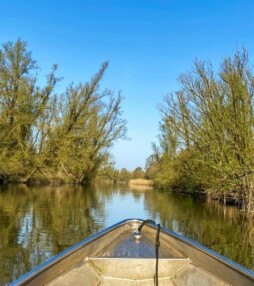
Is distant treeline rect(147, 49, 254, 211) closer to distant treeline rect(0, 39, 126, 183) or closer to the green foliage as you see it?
distant treeline rect(0, 39, 126, 183)

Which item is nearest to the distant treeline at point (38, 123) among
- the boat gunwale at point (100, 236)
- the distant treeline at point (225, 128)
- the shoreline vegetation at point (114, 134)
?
the shoreline vegetation at point (114, 134)

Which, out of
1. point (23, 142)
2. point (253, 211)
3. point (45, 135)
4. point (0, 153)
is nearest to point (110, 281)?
point (253, 211)

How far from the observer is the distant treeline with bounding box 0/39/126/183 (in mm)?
27656

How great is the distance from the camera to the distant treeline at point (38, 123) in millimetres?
27656

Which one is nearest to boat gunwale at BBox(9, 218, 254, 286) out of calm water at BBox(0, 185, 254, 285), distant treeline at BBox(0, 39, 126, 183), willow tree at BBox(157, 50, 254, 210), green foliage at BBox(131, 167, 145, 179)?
calm water at BBox(0, 185, 254, 285)

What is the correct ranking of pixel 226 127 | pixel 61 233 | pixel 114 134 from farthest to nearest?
pixel 114 134
pixel 226 127
pixel 61 233

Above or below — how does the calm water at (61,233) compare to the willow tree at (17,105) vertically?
below

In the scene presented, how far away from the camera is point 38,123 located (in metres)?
31.9

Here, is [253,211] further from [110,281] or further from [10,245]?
[110,281]

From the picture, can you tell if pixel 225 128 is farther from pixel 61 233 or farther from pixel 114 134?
pixel 114 134

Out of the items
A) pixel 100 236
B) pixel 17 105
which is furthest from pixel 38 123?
pixel 100 236

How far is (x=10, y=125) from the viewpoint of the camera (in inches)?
1096

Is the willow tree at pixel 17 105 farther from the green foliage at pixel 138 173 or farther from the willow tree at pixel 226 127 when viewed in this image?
the green foliage at pixel 138 173

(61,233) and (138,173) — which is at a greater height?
→ (138,173)
